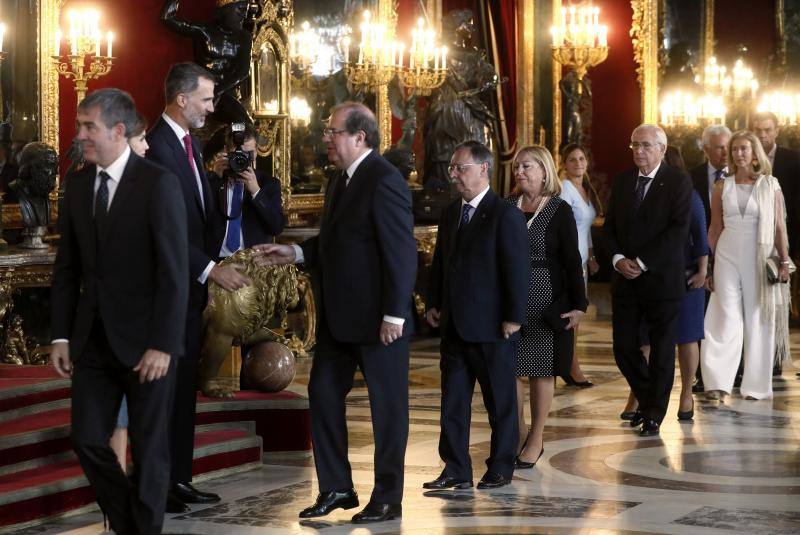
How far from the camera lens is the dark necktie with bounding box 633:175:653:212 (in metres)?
7.95

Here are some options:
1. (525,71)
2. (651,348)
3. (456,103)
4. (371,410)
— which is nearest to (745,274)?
(651,348)

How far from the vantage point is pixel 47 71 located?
9.47m

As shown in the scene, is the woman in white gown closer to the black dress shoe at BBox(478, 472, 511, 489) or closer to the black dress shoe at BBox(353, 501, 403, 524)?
the black dress shoe at BBox(478, 472, 511, 489)

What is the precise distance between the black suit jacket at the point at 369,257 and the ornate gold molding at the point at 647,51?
37.0 ft

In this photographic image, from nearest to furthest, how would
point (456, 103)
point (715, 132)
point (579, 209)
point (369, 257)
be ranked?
point (369, 257) < point (579, 209) < point (715, 132) < point (456, 103)

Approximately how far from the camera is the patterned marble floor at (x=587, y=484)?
5.64 metres

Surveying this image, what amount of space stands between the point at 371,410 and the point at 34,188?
364cm

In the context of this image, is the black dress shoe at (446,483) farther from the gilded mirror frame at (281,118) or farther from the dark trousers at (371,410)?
the gilded mirror frame at (281,118)

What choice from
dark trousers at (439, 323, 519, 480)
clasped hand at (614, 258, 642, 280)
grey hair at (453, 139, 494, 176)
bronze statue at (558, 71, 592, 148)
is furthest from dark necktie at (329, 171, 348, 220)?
bronze statue at (558, 71, 592, 148)

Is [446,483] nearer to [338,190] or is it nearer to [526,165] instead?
[338,190]

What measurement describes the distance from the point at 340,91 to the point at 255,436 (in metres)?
5.84

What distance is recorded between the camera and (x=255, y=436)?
23.3 ft

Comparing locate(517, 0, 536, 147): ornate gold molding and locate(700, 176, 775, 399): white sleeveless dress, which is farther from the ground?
locate(517, 0, 536, 147): ornate gold molding

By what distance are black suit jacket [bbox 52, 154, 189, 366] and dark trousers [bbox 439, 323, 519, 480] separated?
6.28ft
